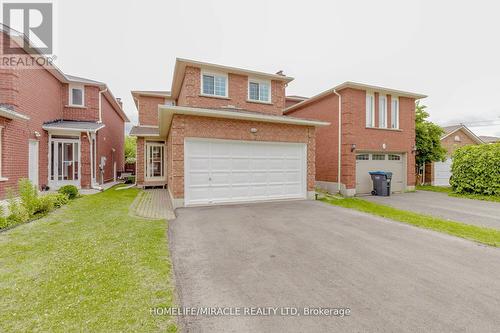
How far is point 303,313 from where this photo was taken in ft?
8.98

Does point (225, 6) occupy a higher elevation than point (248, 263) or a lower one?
higher

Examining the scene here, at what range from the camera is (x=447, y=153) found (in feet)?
63.2

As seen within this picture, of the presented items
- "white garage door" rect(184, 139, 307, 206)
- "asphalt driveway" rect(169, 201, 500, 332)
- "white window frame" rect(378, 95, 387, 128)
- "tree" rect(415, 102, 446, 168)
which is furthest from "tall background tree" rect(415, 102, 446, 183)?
"asphalt driveway" rect(169, 201, 500, 332)

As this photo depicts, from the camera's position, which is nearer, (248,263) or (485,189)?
(248,263)

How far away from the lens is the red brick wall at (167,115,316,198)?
27.8 ft

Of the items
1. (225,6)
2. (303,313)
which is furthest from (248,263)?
(225,6)

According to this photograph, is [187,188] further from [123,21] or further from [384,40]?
[384,40]

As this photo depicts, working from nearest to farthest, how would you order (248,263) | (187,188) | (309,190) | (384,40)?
(248,263)
(187,188)
(309,190)
(384,40)

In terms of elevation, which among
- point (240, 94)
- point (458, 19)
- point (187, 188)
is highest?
point (458, 19)

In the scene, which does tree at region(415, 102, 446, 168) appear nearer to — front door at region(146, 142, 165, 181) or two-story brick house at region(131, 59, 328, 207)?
two-story brick house at region(131, 59, 328, 207)

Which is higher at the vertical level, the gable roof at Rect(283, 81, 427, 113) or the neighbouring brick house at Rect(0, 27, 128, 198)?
the gable roof at Rect(283, 81, 427, 113)

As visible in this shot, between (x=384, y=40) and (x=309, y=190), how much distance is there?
1116cm

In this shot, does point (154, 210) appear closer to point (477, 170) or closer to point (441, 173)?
point (477, 170)

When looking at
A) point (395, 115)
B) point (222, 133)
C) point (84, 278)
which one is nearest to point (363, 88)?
point (395, 115)
